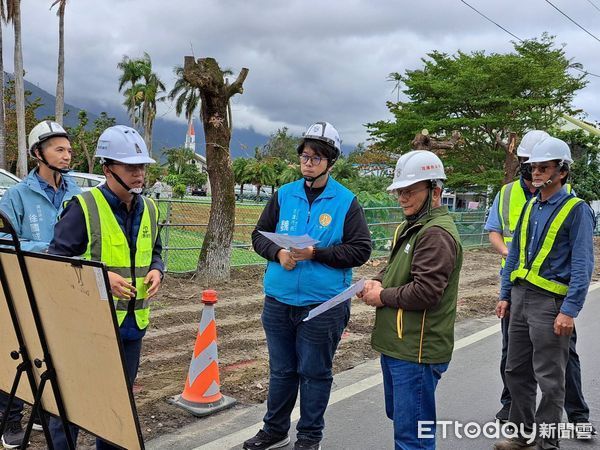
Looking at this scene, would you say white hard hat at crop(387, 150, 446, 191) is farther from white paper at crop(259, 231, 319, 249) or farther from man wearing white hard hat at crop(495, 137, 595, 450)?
man wearing white hard hat at crop(495, 137, 595, 450)

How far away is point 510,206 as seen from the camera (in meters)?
4.61

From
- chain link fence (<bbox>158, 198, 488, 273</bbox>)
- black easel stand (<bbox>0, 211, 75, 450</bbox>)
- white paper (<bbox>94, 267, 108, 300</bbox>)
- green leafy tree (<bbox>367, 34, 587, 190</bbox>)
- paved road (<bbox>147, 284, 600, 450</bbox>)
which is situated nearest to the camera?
white paper (<bbox>94, 267, 108, 300</bbox>)

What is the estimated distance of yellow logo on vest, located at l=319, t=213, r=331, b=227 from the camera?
3.61 meters

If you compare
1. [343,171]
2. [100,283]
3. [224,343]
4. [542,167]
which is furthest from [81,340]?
[343,171]

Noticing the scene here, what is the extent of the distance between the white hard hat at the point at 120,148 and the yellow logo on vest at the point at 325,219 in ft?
3.97

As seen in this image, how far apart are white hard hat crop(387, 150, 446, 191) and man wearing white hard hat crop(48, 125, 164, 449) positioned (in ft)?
4.40

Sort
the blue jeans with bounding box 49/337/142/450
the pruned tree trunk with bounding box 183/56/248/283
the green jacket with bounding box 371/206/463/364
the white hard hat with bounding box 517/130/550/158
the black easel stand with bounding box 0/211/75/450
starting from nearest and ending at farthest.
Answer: the black easel stand with bounding box 0/211/75/450 < the blue jeans with bounding box 49/337/142/450 < the green jacket with bounding box 371/206/463/364 < the white hard hat with bounding box 517/130/550/158 < the pruned tree trunk with bounding box 183/56/248/283

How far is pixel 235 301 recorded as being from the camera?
8133 mm

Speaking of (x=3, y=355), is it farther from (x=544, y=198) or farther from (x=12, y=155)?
(x=12, y=155)

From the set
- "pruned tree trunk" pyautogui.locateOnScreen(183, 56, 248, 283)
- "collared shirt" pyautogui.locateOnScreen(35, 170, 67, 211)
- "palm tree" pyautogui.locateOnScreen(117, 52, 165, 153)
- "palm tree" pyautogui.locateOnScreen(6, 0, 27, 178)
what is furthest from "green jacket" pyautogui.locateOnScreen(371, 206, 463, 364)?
"palm tree" pyautogui.locateOnScreen(117, 52, 165, 153)

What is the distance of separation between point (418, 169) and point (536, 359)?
162 cm

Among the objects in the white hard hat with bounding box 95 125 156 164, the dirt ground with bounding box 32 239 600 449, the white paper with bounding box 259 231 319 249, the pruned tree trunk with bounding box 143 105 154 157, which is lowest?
the dirt ground with bounding box 32 239 600 449

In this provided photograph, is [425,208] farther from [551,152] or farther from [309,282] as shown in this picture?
[551,152]

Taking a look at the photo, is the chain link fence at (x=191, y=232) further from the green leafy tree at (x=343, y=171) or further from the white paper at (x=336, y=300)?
the green leafy tree at (x=343, y=171)
